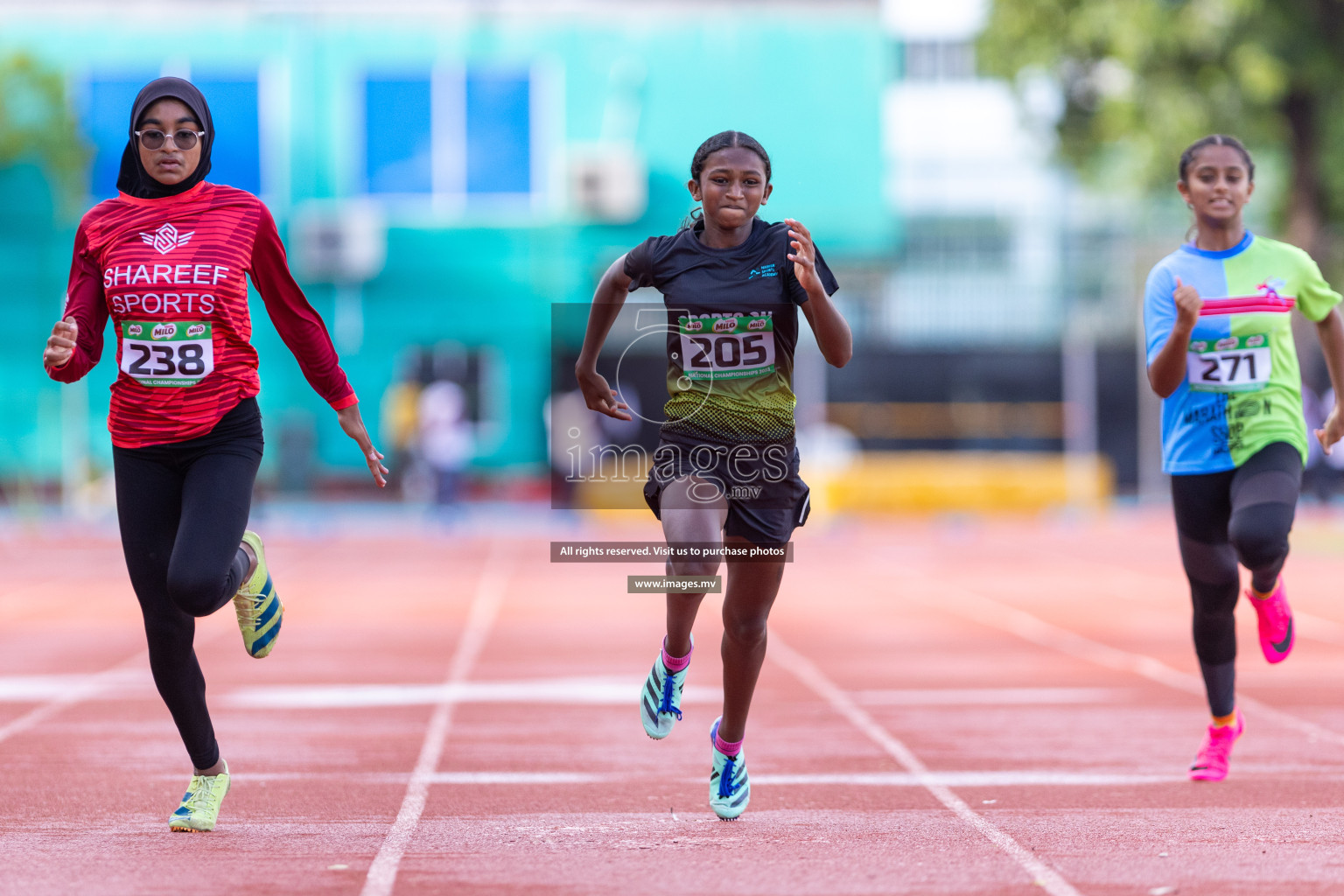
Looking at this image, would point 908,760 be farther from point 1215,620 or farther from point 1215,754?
point 1215,620

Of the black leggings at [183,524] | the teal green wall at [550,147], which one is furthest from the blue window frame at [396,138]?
the black leggings at [183,524]

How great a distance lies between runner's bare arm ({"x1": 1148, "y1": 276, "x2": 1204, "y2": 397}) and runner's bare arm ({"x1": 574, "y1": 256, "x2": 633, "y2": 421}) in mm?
1781

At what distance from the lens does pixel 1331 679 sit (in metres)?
9.48

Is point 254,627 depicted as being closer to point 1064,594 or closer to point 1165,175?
point 1064,594

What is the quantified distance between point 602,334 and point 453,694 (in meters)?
3.76

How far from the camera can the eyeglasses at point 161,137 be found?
17.5ft

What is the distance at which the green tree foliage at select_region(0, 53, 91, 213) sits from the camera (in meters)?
27.7

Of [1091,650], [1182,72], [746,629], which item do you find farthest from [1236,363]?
[1182,72]

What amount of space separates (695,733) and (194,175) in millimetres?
3483

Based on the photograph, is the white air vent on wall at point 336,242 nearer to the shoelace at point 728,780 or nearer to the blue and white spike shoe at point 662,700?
the blue and white spike shoe at point 662,700

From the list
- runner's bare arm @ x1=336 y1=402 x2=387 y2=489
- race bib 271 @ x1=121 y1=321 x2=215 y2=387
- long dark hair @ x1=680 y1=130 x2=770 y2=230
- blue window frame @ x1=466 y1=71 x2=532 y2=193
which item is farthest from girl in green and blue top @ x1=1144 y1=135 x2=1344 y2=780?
blue window frame @ x1=466 y1=71 x2=532 y2=193

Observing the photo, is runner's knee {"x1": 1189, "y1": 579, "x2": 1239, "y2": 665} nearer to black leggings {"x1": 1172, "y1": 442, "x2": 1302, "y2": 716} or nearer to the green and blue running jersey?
black leggings {"x1": 1172, "y1": 442, "x2": 1302, "y2": 716}

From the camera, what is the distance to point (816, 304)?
206 inches

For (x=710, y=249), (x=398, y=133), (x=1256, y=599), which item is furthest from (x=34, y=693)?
(x=398, y=133)
